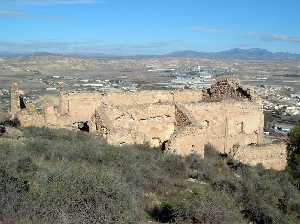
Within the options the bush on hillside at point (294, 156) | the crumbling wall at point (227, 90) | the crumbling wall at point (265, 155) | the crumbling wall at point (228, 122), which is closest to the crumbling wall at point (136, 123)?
the crumbling wall at point (228, 122)

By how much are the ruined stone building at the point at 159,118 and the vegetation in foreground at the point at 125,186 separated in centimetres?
88

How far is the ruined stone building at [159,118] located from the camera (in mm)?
15875

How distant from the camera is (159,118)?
55.6ft

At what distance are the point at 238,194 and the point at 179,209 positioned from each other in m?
2.74

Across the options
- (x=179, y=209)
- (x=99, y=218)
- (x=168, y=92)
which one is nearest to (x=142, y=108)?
(x=168, y=92)

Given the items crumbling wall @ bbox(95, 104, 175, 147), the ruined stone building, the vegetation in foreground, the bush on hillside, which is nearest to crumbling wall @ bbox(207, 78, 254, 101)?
the ruined stone building

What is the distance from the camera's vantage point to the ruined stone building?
15.9 meters

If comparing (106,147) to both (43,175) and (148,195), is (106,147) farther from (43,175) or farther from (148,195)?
(43,175)

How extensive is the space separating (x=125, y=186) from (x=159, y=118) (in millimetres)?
8165

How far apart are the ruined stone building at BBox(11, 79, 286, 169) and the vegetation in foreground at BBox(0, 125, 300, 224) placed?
885mm

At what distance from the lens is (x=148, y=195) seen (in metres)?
10.7

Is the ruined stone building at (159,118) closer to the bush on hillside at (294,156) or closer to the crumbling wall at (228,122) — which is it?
the crumbling wall at (228,122)

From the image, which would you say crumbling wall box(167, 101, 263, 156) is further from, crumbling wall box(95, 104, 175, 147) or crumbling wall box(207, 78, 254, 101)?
crumbling wall box(207, 78, 254, 101)

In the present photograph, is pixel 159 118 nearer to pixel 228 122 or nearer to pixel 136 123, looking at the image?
pixel 136 123
